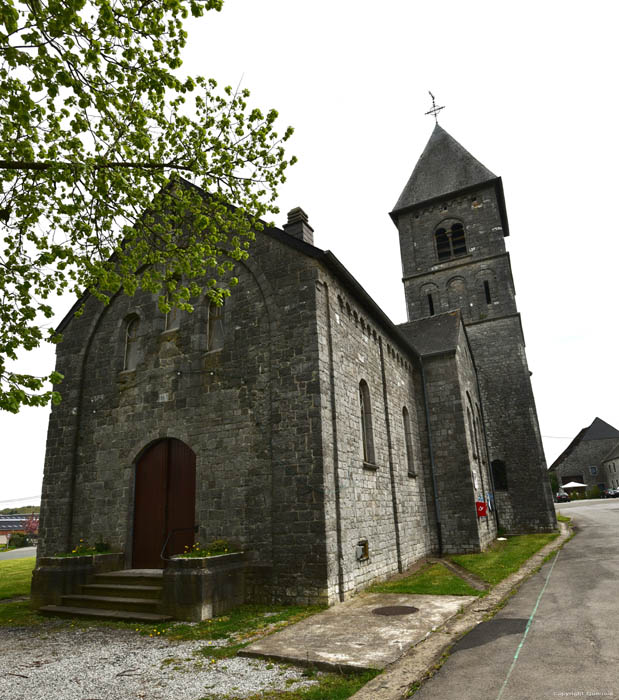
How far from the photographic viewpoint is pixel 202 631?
745 centimetres

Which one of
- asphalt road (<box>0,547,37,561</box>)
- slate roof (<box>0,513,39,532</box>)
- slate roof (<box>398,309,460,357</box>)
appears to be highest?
slate roof (<box>398,309,460,357</box>)

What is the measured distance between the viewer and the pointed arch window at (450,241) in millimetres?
28219

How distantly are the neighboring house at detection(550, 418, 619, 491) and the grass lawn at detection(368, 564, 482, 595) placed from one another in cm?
6576

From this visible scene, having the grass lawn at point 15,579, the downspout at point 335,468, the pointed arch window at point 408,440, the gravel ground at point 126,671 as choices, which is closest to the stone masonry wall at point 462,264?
the pointed arch window at point 408,440

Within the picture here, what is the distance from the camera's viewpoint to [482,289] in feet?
87.5

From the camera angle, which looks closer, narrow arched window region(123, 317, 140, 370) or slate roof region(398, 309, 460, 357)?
narrow arched window region(123, 317, 140, 370)

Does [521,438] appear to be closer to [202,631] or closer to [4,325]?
[202,631]

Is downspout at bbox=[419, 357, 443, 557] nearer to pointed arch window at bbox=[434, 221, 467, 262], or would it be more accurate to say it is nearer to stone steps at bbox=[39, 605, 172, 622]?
stone steps at bbox=[39, 605, 172, 622]

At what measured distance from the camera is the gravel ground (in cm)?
516

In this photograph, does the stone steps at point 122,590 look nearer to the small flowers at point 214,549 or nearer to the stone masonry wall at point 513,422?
the small flowers at point 214,549

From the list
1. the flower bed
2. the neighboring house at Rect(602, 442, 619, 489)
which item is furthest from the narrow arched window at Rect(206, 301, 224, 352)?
the neighboring house at Rect(602, 442, 619, 489)

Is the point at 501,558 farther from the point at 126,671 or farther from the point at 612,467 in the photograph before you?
the point at 612,467

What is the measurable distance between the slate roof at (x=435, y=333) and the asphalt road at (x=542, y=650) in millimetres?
9595

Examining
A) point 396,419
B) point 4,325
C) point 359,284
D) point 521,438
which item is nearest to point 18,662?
point 4,325
